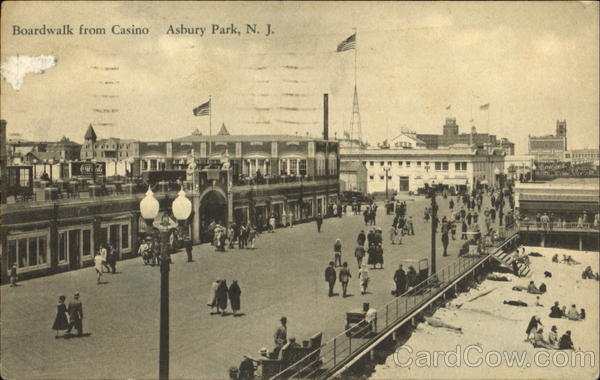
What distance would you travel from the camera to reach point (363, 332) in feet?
47.2

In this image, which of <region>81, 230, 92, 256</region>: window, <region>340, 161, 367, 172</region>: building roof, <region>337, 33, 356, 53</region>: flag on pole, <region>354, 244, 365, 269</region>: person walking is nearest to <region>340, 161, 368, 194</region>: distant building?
<region>340, 161, 367, 172</region>: building roof

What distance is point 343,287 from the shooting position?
17359mm

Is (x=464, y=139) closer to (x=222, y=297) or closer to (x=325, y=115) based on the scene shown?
(x=325, y=115)

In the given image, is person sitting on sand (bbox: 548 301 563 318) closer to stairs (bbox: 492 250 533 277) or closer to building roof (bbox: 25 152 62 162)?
stairs (bbox: 492 250 533 277)

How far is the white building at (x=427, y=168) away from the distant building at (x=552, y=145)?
5148 millimetres

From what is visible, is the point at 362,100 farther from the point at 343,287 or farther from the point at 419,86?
the point at 343,287

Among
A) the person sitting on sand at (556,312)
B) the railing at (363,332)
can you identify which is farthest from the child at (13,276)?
the person sitting on sand at (556,312)

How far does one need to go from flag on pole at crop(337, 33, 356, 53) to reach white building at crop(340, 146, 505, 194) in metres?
9.38

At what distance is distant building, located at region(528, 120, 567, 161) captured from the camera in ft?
57.8

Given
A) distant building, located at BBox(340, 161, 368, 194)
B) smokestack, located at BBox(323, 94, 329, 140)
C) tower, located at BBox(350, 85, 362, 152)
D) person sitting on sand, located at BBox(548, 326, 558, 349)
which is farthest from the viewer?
distant building, located at BBox(340, 161, 368, 194)

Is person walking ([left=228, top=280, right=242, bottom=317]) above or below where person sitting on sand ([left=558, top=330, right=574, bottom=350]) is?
above

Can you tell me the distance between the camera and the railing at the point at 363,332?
39.9 feet

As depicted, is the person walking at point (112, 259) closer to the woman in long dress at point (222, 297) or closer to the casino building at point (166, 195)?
the casino building at point (166, 195)

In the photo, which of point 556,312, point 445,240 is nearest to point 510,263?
point 445,240
